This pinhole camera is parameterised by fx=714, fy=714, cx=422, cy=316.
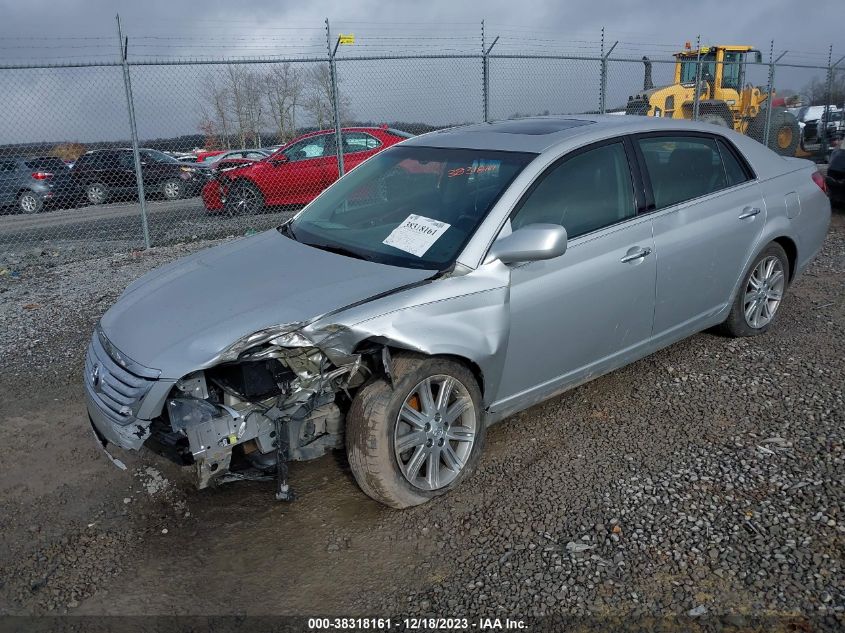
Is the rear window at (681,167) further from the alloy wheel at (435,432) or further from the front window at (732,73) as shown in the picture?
the front window at (732,73)

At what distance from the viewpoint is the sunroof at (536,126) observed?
4.16 metres

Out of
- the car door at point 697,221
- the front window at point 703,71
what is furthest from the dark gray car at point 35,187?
the front window at point 703,71

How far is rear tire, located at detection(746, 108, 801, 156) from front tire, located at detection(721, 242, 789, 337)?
1410 centimetres

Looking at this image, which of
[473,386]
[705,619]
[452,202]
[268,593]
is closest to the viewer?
[705,619]

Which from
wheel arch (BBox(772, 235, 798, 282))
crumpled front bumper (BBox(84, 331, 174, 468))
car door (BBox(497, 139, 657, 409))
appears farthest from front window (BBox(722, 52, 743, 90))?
crumpled front bumper (BBox(84, 331, 174, 468))

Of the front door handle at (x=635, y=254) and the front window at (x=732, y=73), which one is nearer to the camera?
the front door handle at (x=635, y=254)

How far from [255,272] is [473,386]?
4.04 feet

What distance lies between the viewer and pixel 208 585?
2906 mm

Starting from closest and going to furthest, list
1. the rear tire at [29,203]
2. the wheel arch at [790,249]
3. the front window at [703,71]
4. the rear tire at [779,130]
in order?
the wheel arch at [790,249] < the rear tire at [29,203] < the front window at [703,71] < the rear tire at [779,130]

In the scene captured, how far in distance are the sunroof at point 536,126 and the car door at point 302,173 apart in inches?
321

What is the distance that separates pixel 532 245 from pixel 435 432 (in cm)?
97

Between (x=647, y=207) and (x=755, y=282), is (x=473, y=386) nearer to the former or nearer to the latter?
(x=647, y=207)

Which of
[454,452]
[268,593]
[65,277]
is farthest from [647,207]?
[65,277]

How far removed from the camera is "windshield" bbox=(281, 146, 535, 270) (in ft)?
11.7
